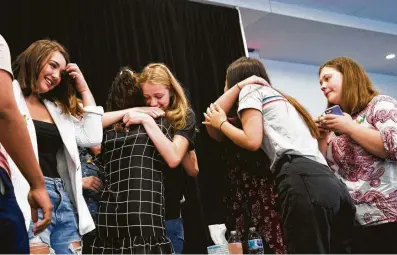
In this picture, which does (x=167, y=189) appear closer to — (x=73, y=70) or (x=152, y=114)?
(x=152, y=114)

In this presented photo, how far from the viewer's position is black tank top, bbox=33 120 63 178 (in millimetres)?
1817

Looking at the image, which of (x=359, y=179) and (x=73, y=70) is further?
(x=73, y=70)

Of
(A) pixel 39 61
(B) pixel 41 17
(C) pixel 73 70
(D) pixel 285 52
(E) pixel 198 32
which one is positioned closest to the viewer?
(A) pixel 39 61

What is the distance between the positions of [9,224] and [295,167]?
43.3 inches

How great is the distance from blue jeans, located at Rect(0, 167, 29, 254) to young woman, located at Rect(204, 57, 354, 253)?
0.99 meters

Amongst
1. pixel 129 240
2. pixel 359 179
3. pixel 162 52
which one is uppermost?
pixel 162 52

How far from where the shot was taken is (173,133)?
212cm

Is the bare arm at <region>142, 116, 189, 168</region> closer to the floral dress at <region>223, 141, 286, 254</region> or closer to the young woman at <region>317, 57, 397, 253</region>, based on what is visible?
the floral dress at <region>223, 141, 286, 254</region>

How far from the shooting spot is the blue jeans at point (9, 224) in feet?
2.98

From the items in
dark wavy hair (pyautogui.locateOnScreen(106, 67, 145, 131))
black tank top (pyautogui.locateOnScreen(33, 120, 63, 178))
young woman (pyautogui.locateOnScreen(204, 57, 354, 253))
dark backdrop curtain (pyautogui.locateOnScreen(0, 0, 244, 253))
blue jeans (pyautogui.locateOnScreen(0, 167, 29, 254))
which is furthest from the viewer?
dark backdrop curtain (pyautogui.locateOnScreen(0, 0, 244, 253))

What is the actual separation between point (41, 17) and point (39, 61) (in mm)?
1197

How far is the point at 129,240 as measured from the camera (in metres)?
1.73

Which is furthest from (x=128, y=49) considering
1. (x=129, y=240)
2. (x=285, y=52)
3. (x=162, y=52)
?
(x=285, y=52)

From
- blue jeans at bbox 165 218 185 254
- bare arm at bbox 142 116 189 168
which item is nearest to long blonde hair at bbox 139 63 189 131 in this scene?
bare arm at bbox 142 116 189 168
